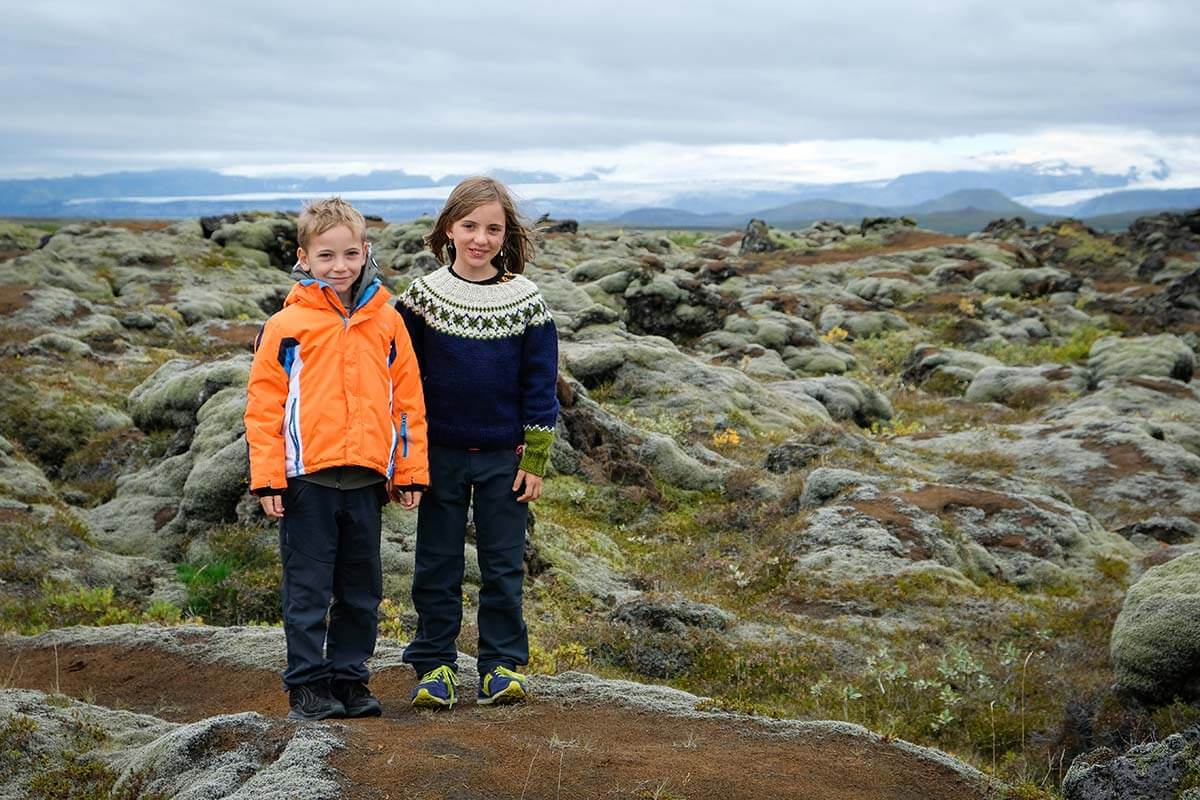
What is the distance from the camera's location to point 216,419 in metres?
16.8

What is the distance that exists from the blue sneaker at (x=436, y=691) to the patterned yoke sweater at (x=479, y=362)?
1748 mm

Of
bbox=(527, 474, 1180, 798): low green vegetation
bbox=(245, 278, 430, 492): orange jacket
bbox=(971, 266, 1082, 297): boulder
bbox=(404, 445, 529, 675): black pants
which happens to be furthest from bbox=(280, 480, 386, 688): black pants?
bbox=(971, 266, 1082, 297): boulder

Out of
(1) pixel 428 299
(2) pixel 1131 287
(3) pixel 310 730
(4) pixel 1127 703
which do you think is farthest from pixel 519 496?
(2) pixel 1131 287

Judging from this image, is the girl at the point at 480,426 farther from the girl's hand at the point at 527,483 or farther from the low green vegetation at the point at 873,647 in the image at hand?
the low green vegetation at the point at 873,647

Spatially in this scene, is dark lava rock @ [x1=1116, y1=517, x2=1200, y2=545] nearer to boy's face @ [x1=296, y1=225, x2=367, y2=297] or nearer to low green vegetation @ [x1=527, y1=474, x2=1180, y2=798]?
low green vegetation @ [x1=527, y1=474, x2=1180, y2=798]

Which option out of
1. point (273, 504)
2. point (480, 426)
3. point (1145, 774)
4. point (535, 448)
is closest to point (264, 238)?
point (480, 426)

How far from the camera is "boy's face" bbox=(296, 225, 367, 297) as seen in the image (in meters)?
7.31

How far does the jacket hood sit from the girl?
1.08ft

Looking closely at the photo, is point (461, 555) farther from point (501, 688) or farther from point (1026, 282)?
point (1026, 282)

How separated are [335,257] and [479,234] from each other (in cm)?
111

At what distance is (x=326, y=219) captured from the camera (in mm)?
7348

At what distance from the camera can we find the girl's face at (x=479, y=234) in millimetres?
7727

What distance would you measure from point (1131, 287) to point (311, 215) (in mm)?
77384

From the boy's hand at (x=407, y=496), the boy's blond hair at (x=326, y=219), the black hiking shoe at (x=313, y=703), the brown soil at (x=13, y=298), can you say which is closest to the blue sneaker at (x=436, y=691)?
the black hiking shoe at (x=313, y=703)
